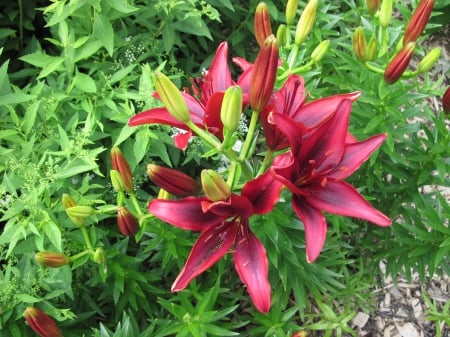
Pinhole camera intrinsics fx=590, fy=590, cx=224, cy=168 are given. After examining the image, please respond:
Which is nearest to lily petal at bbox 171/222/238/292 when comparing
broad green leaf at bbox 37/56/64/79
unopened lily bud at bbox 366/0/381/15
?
broad green leaf at bbox 37/56/64/79

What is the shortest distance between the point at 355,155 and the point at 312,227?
0.73 feet

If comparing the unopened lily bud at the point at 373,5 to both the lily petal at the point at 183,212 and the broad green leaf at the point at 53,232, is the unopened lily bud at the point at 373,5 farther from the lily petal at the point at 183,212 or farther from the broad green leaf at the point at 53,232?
the broad green leaf at the point at 53,232

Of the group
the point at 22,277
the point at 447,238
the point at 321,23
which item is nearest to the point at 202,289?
the point at 22,277

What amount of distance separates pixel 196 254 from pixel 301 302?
Result: 41.6 inches

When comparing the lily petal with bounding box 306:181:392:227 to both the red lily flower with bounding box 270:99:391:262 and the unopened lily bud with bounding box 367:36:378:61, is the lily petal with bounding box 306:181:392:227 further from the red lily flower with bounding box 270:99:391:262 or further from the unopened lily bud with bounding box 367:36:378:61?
the unopened lily bud with bounding box 367:36:378:61

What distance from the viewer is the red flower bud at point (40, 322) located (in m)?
1.80

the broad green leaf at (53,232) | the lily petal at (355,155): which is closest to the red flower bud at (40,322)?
the broad green leaf at (53,232)

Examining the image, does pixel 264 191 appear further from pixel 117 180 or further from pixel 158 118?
pixel 117 180

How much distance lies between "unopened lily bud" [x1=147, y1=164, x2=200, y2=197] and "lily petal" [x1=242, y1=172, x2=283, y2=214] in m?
0.19

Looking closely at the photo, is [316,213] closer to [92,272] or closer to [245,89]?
[245,89]

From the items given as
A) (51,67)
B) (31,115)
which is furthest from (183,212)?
(51,67)

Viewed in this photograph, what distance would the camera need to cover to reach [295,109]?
1.53 metres

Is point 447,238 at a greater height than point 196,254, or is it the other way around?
point 196,254

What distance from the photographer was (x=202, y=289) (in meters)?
2.49
